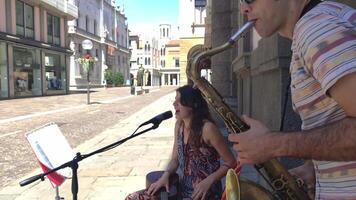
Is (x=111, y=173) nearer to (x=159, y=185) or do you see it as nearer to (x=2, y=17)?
(x=159, y=185)

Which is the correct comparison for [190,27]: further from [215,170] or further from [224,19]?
[215,170]

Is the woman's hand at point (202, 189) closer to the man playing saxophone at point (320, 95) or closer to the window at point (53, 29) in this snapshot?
the man playing saxophone at point (320, 95)

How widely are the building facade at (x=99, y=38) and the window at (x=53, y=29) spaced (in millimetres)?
5495

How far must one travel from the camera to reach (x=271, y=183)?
5.91 feet

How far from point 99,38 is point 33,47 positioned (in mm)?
36910

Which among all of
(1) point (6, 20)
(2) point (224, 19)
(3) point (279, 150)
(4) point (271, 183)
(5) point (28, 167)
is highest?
(1) point (6, 20)

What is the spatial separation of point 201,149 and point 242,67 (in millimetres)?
3914

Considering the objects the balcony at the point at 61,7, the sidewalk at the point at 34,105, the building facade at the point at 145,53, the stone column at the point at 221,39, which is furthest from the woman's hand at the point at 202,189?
the building facade at the point at 145,53

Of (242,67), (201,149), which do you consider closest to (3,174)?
(242,67)

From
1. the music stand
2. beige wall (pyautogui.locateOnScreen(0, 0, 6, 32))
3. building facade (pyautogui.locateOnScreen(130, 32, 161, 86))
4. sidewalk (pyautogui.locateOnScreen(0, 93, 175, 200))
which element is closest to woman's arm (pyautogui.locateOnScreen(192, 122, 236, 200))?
the music stand

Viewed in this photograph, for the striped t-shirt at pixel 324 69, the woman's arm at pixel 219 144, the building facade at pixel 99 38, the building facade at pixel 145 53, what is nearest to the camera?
the striped t-shirt at pixel 324 69

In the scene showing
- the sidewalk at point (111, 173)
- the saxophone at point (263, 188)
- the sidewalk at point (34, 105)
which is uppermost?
the saxophone at point (263, 188)

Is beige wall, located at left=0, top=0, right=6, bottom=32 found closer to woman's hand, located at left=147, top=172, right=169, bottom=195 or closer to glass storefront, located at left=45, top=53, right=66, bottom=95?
glass storefront, located at left=45, top=53, right=66, bottom=95

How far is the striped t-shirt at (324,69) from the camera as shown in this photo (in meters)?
1.22
